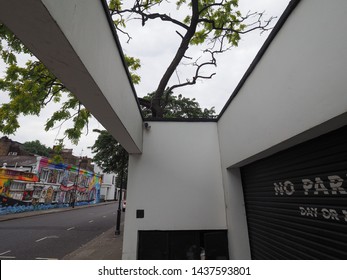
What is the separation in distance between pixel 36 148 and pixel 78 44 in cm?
4969

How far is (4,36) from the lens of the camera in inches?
134

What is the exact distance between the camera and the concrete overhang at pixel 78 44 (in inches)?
48.1

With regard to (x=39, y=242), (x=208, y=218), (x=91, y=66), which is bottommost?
(x=39, y=242)

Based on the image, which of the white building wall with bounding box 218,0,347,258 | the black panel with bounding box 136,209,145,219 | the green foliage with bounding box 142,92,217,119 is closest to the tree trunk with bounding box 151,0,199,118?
the black panel with bounding box 136,209,145,219

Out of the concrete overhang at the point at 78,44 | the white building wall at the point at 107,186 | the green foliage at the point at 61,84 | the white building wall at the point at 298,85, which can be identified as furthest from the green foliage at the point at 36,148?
the white building wall at the point at 298,85

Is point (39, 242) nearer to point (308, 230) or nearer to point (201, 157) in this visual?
point (201, 157)

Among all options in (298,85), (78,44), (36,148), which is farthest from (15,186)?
(36,148)

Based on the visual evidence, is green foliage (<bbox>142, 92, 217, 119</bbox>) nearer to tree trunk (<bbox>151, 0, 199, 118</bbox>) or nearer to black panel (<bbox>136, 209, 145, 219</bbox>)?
tree trunk (<bbox>151, 0, 199, 118</bbox>)

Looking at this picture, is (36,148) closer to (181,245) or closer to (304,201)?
(181,245)

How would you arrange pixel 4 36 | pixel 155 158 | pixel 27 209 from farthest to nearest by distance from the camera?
pixel 27 209, pixel 155 158, pixel 4 36

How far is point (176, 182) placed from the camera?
4547 millimetres

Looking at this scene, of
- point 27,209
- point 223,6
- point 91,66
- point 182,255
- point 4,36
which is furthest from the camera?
point 27,209
